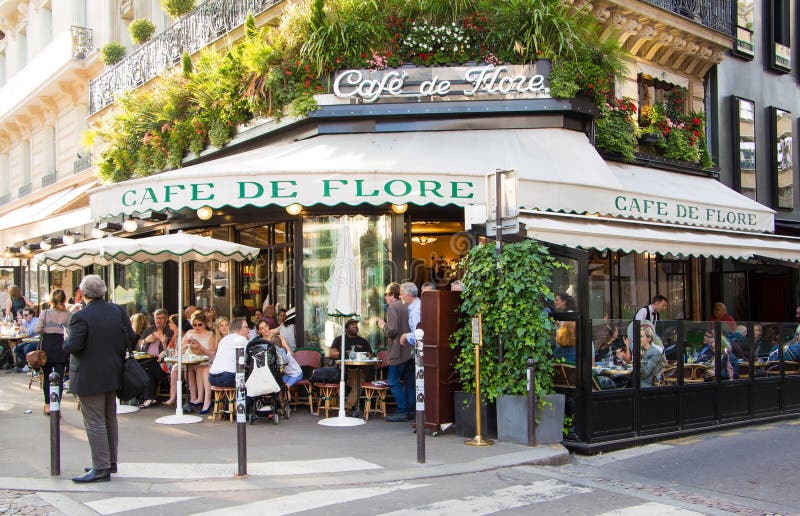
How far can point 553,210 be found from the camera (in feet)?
36.2

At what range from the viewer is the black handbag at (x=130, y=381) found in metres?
6.82

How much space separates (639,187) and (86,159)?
51.7 ft

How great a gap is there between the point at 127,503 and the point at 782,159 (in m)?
17.4

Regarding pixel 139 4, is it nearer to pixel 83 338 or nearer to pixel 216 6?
pixel 216 6

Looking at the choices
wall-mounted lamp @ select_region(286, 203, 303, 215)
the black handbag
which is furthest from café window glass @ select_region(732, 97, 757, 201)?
the black handbag

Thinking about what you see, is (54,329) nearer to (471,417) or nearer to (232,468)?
(232,468)

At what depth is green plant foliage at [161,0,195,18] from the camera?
17.8 metres

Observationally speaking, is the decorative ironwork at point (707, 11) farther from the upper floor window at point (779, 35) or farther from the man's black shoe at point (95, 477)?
the man's black shoe at point (95, 477)

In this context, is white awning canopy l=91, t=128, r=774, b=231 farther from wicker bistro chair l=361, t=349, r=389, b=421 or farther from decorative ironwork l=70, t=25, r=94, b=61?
decorative ironwork l=70, t=25, r=94, b=61

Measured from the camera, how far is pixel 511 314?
8.46 meters

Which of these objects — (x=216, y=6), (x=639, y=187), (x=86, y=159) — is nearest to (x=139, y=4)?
(x=86, y=159)

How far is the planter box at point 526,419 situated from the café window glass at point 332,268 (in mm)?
3799

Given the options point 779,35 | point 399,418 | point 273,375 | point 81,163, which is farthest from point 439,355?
point 81,163

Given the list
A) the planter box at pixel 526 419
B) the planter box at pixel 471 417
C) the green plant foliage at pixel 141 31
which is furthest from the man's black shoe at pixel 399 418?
the green plant foliage at pixel 141 31
